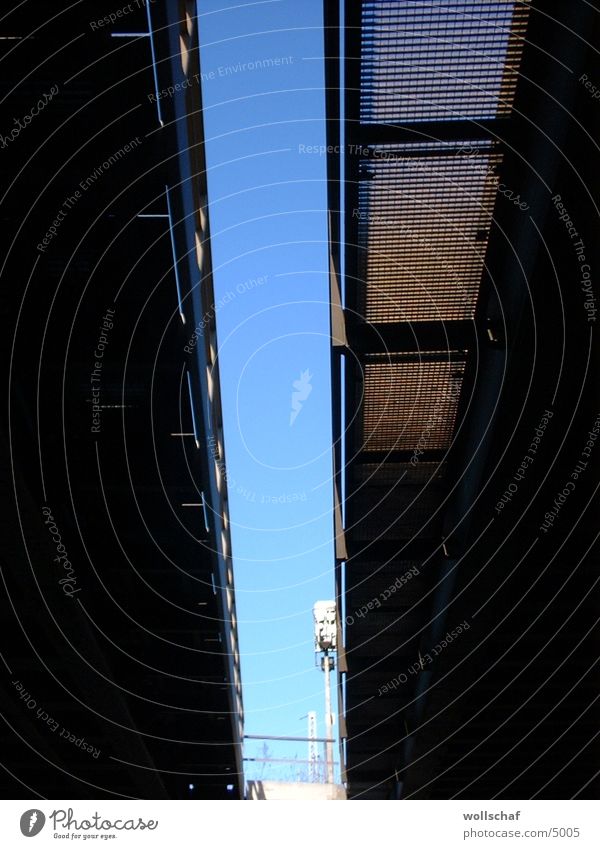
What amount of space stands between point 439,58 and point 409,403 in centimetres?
437

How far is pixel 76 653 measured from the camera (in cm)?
1469

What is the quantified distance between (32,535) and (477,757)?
12208 millimetres

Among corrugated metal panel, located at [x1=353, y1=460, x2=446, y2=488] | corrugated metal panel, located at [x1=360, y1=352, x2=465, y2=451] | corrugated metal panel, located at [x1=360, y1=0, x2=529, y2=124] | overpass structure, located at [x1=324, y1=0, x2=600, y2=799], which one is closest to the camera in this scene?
corrugated metal panel, located at [x1=360, y1=0, x2=529, y2=124]

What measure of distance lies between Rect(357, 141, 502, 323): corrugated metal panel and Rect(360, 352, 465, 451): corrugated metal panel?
725mm

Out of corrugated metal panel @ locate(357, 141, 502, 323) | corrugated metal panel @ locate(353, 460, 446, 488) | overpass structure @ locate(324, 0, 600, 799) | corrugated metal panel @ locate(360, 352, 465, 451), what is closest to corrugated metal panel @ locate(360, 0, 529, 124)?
overpass structure @ locate(324, 0, 600, 799)

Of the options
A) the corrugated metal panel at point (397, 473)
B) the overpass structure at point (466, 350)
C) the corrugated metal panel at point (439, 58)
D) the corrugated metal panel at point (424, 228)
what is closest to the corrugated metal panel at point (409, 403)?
the overpass structure at point (466, 350)

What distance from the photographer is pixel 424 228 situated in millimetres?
9328

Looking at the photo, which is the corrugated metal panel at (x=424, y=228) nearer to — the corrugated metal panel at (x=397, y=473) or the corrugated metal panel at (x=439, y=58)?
the corrugated metal panel at (x=439, y=58)

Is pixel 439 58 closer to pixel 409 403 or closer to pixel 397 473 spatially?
pixel 409 403

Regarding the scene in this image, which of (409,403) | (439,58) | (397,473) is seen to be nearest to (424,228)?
(439,58)

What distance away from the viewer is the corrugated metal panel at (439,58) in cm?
762

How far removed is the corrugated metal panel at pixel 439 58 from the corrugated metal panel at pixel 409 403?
3.03 meters

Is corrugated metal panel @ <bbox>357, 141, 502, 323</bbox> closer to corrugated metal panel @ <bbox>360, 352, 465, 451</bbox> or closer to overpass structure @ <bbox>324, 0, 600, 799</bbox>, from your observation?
overpass structure @ <bbox>324, 0, 600, 799</bbox>

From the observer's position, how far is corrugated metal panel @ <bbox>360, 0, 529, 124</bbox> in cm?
762
